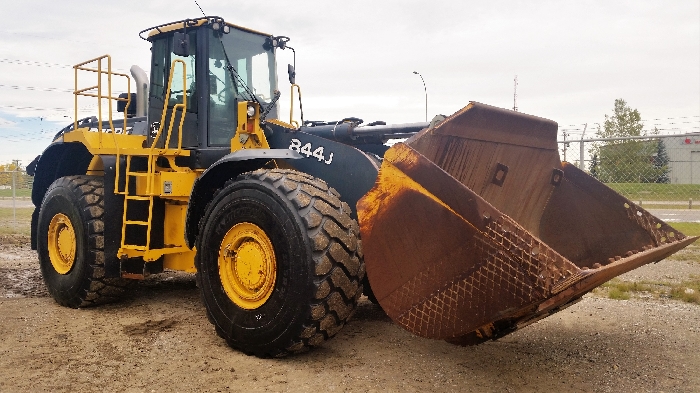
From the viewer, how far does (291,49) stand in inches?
255

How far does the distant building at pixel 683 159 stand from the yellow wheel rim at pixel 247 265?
918 cm

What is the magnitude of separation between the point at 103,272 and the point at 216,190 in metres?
1.78

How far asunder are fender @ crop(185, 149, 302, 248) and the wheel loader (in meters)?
0.02

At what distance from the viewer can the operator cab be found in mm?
5617

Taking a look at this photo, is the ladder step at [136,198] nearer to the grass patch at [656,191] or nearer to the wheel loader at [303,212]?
the wheel loader at [303,212]

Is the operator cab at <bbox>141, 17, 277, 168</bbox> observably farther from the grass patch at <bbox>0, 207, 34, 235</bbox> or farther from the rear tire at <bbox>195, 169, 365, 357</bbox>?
the grass patch at <bbox>0, 207, 34, 235</bbox>

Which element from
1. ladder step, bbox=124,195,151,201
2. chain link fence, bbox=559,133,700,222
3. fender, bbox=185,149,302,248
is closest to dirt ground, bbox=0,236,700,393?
fender, bbox=185,149,302,248

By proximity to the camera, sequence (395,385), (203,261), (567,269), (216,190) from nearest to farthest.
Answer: (567,269), (395,385), (203,261), (216,190)

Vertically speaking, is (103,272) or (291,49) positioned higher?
(291,49)

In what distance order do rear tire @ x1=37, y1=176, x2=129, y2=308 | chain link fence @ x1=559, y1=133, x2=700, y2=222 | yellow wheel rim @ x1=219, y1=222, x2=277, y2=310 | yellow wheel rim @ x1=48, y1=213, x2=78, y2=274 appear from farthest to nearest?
chain link fence @ x1=559, y1=133, x2=700, y2=222 < yellow wheel rim @ x1=48, y1=213, x2=78, y2=274 < rear tire @ x1=37, y1=176, x2=129, y2=308 < yellow wheel rim @ x1=219, y1=222, x2=277, y2=310

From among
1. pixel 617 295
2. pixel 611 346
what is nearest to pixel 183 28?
pixel 611 346

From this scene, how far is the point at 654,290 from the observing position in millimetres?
6859

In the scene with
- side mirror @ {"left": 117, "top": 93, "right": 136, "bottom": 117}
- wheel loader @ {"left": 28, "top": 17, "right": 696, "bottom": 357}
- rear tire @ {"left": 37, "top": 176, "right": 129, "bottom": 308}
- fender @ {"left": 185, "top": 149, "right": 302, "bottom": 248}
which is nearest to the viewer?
wheel loader @ {"left": 28, "top": 17, "right": 696, "bottom": 357}

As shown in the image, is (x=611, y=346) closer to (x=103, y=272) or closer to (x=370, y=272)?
(x=370, y=272)
